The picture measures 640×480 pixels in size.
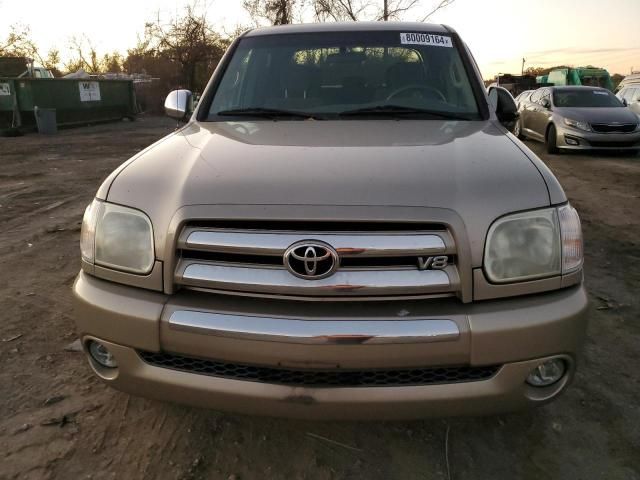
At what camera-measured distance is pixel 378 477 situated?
2104 millimetres

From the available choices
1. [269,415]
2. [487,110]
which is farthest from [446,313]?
[487,110]

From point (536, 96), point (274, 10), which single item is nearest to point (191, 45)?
point (274, 10)

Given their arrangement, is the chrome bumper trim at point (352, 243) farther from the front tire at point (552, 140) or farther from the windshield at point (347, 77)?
the front tire at point (552, 140)

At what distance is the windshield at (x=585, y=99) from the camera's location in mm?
11859

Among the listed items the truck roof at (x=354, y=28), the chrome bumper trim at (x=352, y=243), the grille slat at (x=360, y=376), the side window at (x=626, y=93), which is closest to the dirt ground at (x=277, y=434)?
the grille slat at (x=360, y=376)

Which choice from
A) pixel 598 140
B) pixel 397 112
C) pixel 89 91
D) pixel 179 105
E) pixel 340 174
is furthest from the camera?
pixel 89 91

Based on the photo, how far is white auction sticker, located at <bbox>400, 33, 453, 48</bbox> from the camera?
3.20 m

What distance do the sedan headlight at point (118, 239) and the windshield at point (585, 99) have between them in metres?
12.0

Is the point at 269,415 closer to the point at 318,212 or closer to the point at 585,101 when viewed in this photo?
the point at 318,212

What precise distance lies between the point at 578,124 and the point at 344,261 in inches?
430

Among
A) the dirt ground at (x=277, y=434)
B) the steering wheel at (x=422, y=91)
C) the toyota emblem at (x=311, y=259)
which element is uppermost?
the steering wheel at (x=422, y=91)

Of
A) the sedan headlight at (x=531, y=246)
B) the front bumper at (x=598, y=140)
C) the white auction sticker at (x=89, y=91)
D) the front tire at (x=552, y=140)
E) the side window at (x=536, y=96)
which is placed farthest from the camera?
the white auction sticker at (x=89, y=91)

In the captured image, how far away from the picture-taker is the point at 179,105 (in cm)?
346

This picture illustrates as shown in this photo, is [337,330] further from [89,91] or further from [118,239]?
[89,91]
